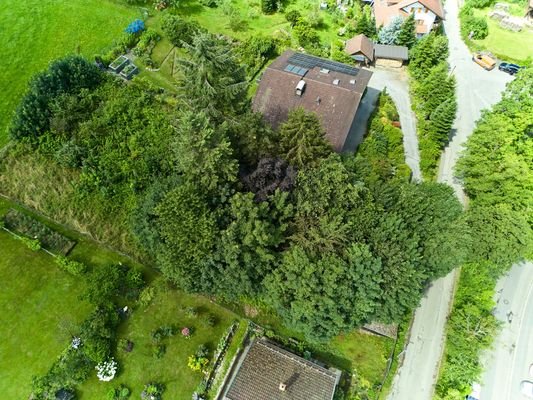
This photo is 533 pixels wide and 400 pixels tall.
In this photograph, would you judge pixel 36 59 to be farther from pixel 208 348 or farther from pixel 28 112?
pixel 208 348

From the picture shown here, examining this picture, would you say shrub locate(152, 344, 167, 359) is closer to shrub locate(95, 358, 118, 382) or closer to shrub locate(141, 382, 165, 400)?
shrub locate(141, 382, 165, 400)

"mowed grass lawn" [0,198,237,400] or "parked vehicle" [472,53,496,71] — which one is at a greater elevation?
"parked vehicle" [472,53,496,71]

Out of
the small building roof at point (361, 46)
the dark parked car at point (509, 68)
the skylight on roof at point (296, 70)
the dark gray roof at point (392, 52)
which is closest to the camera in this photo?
the skylight on roof at point (296, 70)

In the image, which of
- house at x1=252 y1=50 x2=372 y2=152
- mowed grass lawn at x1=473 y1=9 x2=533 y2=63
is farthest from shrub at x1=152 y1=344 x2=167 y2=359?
mowed grass lawn at x1=473 y1=9 x2=533 y2=63

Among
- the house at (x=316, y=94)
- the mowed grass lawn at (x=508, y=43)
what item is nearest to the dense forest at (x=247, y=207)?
the house at (x=316, y=94)

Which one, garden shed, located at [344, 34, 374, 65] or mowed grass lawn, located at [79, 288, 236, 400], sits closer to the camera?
mowed grass lawn, located at [79, 288, 236, 400]

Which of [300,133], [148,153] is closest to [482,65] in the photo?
[300,133]

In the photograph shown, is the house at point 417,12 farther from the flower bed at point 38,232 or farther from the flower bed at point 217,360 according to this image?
the flower bed at point 38,232
